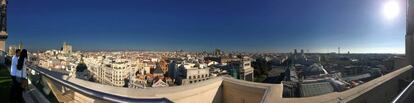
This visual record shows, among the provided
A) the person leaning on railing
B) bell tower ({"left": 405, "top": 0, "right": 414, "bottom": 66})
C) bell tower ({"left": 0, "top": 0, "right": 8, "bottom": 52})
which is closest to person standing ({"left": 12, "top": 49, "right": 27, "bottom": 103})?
the person leaning on railing

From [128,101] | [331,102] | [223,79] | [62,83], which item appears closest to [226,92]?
[223,79]

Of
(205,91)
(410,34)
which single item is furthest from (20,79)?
(410,34)

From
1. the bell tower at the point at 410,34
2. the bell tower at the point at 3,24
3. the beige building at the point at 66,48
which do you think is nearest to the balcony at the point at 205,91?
the bell tower at the point at 410,34

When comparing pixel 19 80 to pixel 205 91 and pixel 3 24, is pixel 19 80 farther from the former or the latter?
pixel 3 24

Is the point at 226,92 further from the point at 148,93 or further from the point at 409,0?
the point at 409,0

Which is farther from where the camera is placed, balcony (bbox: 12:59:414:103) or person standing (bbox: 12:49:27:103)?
person standing (bbox: 12:49:27:103)

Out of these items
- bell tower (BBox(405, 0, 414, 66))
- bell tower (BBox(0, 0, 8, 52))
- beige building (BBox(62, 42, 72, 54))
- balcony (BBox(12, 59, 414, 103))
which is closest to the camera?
balcony (BBox(12, 59, 414, 103))

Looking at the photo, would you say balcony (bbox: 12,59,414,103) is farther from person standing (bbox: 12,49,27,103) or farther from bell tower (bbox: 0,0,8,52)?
bell tower (bbox: 0,0,8,52)
